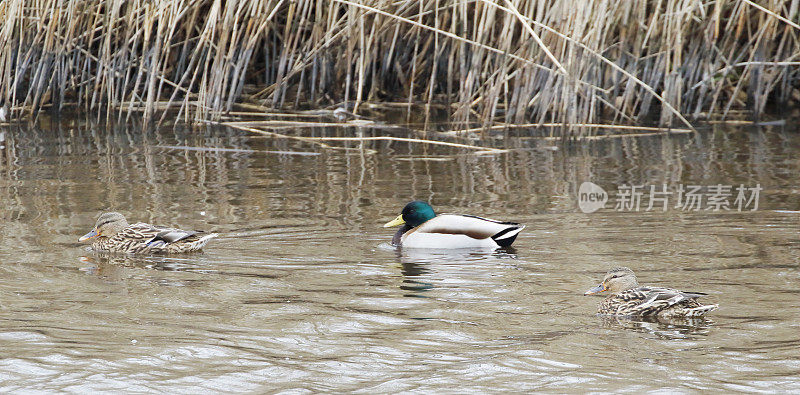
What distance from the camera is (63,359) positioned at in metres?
4.48

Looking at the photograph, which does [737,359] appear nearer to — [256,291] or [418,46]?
[256,291]

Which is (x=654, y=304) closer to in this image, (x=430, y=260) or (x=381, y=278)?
(x=381, y=278)

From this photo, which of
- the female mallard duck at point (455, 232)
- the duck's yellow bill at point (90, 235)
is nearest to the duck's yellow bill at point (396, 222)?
the female mallard duck at point (455, 232)

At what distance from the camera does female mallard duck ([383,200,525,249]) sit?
7.10m

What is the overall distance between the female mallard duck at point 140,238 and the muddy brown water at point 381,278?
0.09 metres

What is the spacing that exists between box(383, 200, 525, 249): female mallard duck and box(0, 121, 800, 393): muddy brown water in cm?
16

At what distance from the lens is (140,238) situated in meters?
7.06

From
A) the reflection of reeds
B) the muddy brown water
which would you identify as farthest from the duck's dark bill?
the reflection of reeds

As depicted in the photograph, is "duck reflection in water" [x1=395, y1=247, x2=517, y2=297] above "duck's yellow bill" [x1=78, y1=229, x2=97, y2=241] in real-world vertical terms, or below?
below

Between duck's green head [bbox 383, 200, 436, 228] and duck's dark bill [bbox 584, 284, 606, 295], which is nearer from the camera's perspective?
duck's dark bill [bbox 584, 284, 606, 295]

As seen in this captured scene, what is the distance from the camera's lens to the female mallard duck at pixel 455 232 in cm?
710

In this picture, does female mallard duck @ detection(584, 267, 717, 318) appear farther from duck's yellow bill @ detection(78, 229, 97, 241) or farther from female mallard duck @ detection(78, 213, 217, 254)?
duck's yellow bill @ detection(78, 229, 97, 241)

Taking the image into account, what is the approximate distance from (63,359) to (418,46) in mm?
9828

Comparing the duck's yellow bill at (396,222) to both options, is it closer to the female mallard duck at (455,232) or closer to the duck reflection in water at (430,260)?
the female mallard duck at (455,232)
